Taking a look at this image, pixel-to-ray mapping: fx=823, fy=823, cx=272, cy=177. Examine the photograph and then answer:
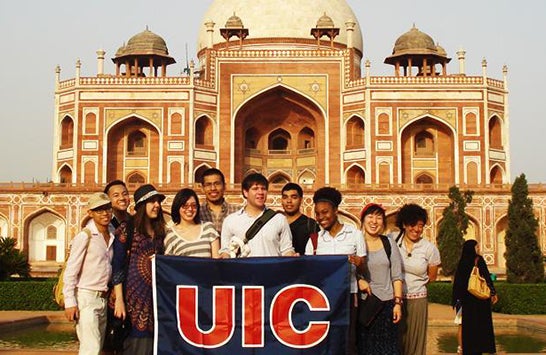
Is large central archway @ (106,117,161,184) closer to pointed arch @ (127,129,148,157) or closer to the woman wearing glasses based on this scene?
pointed arch @ (127,129,148,157)

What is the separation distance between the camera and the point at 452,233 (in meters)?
20.6

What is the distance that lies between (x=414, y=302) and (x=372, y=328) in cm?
56

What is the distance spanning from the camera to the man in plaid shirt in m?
6.22

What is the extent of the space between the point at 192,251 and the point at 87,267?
68 centimetres

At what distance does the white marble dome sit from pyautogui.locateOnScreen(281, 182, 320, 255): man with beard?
26971mm

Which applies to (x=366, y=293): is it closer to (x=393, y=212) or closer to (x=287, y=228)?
(x=287, y=228)

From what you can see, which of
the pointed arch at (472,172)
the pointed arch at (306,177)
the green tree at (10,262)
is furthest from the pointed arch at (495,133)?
the green tree at (10,262)

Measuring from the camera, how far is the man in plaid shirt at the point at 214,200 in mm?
6223

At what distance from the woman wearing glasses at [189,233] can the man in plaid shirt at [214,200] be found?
69 cm

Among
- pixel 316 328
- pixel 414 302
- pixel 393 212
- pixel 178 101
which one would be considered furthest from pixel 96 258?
pixel 178 101

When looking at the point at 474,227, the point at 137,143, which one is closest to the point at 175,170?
the point at 137,143

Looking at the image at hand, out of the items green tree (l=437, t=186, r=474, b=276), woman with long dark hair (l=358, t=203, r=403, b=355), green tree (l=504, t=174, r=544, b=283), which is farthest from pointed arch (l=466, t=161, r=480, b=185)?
woman with long dark hair (l=358, t=203, r=403, b=355)

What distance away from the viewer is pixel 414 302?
19.1 feet

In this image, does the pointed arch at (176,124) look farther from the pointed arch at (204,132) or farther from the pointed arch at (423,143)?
the pointed arch at (423,143)
